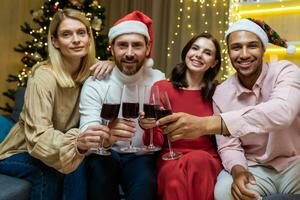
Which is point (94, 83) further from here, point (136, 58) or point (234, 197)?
point (234, 197)

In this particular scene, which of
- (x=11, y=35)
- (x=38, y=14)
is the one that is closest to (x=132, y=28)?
(x=38, y=14)

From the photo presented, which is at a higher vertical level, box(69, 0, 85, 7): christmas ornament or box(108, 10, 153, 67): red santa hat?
box(69, 0, 85, 7): christmas ornament

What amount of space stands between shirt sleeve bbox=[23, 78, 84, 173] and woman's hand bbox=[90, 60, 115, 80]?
0.27m

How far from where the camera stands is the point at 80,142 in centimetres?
160

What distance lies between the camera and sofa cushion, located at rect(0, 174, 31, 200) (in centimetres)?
170

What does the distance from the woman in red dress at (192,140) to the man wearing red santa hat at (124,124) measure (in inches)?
3.0

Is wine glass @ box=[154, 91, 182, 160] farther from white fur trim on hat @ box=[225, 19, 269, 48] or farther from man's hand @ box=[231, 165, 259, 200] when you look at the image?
white fur trim on hat @ box=[225, 19, 269, 48]

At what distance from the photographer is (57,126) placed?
196cm

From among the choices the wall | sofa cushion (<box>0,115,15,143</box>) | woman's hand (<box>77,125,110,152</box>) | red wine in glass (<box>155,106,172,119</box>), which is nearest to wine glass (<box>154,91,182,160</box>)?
red wine in glass (<box>155,106,172,119</box>)

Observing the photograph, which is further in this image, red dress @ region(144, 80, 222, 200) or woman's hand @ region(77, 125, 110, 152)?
red dress @ region(144, 80, 222, 200)

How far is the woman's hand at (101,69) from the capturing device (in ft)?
6.61

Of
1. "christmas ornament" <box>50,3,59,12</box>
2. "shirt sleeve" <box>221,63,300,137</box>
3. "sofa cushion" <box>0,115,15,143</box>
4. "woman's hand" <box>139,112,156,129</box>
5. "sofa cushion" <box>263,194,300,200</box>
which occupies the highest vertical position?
"christmas ornament" <box>50,3,59,12</box>

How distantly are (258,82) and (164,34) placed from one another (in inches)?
102

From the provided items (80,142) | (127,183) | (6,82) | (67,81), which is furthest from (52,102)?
(6,82)
